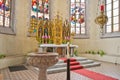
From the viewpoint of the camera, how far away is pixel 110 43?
9047 millimetres

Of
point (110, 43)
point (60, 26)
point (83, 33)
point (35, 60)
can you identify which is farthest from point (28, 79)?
point (83, 33)

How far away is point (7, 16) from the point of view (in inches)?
324

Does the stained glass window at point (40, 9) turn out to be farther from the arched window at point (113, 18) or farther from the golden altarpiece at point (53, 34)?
the arched window at point (113, 18)

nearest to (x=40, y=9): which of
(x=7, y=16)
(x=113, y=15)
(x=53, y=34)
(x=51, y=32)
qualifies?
(x=7, y=16)

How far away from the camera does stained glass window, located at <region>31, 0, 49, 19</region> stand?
938cm

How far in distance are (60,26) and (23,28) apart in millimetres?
2273

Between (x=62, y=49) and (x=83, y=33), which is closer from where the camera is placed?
(x=62, y=49)

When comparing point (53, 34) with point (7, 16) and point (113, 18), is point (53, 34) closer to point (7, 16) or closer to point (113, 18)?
point (7, 16)

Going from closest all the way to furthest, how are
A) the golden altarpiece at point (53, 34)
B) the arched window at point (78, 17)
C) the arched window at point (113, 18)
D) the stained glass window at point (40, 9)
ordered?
the golden altarpiece at point (53, 34) → the arched window at point (113, 18) → the stained glass window at point (40, 9) → the arched window at point (78, 17)

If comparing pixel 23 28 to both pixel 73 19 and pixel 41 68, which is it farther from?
pixel 41 68

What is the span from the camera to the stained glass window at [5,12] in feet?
25.7

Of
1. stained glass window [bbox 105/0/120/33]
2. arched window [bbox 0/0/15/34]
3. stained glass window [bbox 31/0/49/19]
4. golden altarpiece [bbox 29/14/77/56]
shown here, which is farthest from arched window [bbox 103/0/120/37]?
arched window [bbox 0/0/15/34]

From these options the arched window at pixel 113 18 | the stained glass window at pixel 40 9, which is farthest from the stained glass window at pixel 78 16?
the stained glass window at pixel 40 9

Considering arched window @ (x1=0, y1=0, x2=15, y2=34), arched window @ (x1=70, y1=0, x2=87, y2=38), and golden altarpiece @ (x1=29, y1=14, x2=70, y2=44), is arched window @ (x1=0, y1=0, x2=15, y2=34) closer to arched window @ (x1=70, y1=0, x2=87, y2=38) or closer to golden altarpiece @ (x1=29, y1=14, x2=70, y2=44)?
golden altarpiece @ (x1=29, y1=14, x2=70, y2=44)
